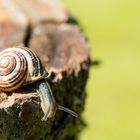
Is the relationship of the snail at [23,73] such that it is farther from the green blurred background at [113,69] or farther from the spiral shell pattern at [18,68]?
the green blurred background at [113,69]

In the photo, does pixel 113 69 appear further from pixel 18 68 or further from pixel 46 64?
pixel 18 68

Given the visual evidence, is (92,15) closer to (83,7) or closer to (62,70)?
(83,7)

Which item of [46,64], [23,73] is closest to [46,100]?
[23,73]

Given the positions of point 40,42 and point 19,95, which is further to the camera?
point 40,42

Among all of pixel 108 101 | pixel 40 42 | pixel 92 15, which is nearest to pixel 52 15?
pixel 40 42

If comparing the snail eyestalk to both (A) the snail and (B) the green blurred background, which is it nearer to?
(A) the snail

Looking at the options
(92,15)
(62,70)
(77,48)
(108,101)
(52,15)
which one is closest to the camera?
(62,70)

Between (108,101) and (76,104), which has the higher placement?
(76,104)
